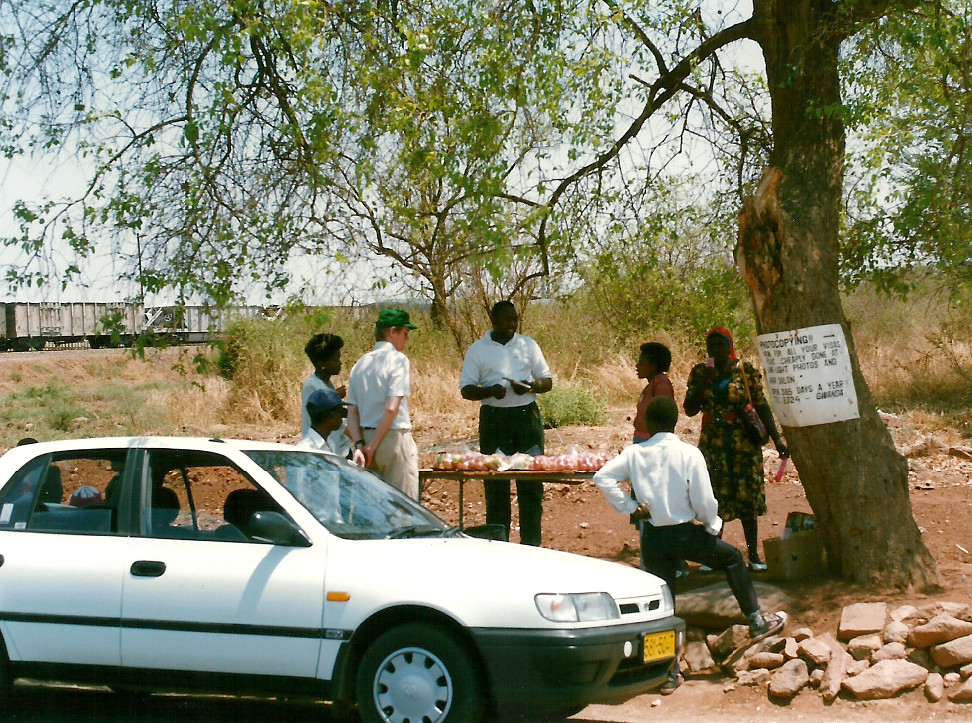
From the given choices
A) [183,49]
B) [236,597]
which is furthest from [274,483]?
[183,49]

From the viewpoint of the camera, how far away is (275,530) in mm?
5438

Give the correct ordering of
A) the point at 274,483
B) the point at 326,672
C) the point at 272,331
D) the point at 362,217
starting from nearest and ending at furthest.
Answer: the point at 326,672
the point at 274,483
the point at 362,217
the point at 272,331

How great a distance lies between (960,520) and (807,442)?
363cm

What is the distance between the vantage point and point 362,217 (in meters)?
9.34

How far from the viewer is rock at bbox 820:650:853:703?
633cm

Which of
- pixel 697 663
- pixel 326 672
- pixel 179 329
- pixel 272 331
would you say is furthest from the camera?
pixel 272 331

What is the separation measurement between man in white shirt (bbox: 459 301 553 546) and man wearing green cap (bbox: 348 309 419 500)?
2.31 feet

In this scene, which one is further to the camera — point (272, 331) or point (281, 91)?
point (272, 331)

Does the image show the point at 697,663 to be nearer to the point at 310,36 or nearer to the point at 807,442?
the point at 807,442

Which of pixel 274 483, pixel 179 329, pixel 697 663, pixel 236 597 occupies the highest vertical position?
pixel 179 329

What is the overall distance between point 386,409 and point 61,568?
2941mm

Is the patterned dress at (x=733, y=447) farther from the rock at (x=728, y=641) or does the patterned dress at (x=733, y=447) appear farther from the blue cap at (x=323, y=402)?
the blue cap at (x=323, y=402)

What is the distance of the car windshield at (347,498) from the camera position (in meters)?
5.77

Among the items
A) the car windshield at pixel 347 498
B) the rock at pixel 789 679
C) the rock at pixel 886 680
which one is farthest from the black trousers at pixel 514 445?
the rock at pixel 886 680
